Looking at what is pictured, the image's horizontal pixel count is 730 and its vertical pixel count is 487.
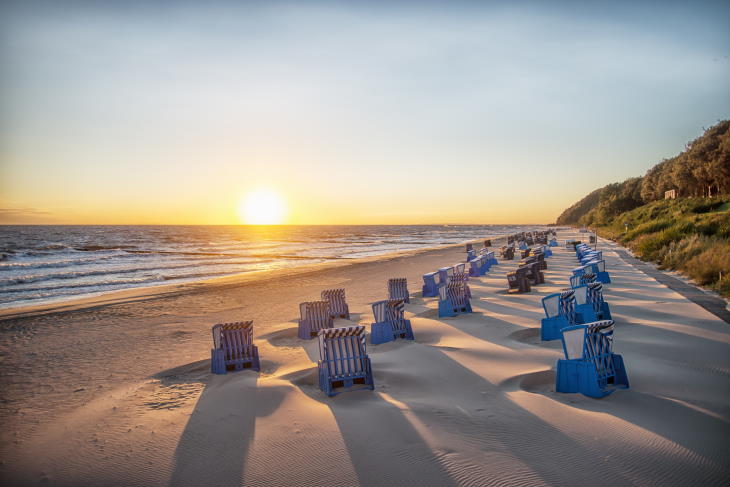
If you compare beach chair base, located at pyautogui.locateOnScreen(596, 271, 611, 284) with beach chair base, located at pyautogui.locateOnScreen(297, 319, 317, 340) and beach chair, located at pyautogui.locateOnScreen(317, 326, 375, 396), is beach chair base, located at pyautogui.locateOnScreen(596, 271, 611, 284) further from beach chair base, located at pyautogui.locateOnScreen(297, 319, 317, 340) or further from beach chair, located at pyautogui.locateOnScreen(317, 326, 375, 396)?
beach chair, located at pyautogui.locateOnScreen(317, 326, 375, 396)

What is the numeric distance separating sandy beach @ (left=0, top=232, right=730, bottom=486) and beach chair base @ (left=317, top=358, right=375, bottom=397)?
0.51 feet

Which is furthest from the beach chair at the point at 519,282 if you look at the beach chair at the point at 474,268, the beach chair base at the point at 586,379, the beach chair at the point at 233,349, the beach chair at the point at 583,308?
the beach chair at the point at 233,349

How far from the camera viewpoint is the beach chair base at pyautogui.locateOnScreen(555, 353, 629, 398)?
21.4 ft

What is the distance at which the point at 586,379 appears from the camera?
6.59 metres

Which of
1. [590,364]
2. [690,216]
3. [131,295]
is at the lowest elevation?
[131,295]

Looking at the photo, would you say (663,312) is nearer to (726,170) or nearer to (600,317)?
(600,317)

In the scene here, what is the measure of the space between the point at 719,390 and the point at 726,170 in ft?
170

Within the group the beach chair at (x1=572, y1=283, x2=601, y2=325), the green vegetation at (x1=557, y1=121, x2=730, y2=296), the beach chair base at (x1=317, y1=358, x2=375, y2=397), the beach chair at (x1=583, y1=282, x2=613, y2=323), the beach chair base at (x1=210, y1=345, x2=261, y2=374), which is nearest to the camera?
the beach chair base at (x1=317, y1=358, x2=375, y2=397)

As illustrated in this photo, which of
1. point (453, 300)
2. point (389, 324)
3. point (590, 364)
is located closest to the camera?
point (590, 364)

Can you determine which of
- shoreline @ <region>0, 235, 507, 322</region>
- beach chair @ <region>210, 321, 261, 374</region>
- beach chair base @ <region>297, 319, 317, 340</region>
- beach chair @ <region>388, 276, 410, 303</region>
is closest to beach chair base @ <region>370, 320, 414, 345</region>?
beach chair base @ <region>297, 319, 317, 340</region>

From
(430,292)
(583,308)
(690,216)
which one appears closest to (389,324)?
(583,308)

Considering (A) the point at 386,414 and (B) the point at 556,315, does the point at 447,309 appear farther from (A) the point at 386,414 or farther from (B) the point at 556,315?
(A) the point at 386,414

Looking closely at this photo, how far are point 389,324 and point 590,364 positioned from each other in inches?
201

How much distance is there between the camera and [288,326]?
13.0m
